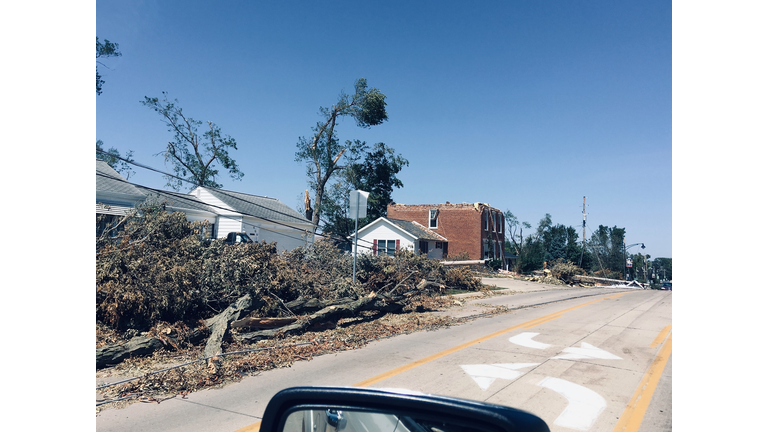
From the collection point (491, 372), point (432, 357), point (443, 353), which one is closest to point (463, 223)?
point (443, 353)

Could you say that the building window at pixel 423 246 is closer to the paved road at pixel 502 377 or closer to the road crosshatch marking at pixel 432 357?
the road crosshatch marking at pixel 432 357

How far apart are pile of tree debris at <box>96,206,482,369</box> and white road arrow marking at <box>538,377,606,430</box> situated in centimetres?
480

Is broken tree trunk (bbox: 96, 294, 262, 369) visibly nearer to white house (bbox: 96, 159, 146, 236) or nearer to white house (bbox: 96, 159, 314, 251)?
white house (bbox: 96, 159, 314, 251)

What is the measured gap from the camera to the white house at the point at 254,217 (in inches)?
1114

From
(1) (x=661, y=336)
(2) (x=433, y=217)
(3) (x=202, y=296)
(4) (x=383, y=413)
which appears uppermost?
(2) (x=433, y=217)

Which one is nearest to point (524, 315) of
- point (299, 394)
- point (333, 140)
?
point (299, 394)

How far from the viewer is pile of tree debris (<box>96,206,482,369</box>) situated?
8.27 meters

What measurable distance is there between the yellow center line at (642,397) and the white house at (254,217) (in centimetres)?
2128

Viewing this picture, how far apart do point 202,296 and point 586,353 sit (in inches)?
312

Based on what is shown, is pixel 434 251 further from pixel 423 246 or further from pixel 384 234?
pixel 384 234

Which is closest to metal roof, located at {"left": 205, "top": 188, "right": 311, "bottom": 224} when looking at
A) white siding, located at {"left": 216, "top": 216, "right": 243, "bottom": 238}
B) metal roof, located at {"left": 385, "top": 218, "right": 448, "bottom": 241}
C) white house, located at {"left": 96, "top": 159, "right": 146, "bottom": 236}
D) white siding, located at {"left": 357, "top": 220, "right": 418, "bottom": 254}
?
white siding, located at {"left": 216, "top": 216, "right": 243, "bottom": 238}

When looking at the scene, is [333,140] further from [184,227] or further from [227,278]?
[227,278]

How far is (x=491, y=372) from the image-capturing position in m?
6.82

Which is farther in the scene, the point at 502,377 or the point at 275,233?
the point at 275,233
